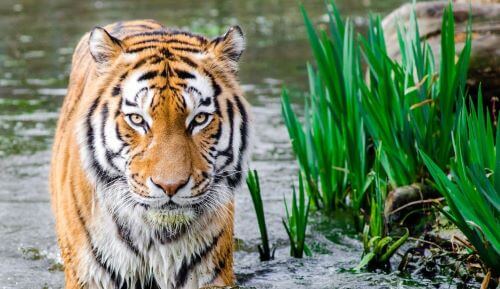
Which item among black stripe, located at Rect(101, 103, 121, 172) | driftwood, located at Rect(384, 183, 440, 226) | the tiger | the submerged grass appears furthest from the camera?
driftwood, located at Rect(384, 183, 440, 226)

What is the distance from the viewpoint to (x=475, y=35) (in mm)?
5281

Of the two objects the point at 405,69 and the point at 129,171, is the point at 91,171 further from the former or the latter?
the point at 405,69

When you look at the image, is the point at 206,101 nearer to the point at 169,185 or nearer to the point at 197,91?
the point at 197,91

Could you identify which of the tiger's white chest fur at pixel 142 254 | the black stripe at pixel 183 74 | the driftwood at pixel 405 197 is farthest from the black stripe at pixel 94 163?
the driftwood at pixel 405 197

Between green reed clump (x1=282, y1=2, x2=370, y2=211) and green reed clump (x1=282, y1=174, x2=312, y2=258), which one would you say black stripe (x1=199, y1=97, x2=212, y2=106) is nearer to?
green reed clump (x1=282, y1=174, x2=312, y2=258)

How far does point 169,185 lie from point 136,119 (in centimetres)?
29

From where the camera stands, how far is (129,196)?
120 inches

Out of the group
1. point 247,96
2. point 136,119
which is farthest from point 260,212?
point 247,96

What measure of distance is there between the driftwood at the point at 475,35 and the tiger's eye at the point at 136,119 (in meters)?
2.19

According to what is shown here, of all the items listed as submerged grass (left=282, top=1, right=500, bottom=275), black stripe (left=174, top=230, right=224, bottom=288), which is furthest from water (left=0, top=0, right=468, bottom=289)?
black stripe (left=174, top=230, right=224, bottom=288)

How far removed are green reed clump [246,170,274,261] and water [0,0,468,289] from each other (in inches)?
2.4

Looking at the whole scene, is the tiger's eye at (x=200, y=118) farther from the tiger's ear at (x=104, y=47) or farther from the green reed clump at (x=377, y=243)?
the green reed clump at (x=377, y=243)

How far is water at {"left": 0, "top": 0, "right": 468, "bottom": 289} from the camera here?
165 inches

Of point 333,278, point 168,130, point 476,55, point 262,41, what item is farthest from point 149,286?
point 262,41
